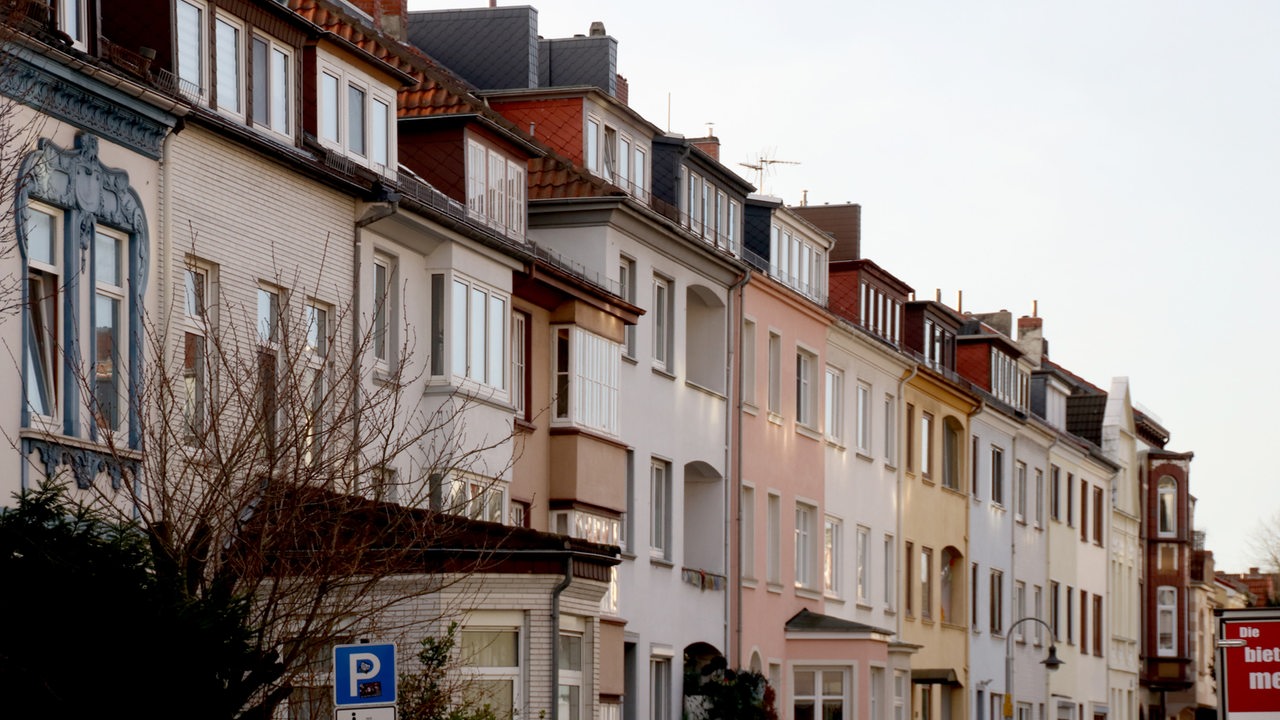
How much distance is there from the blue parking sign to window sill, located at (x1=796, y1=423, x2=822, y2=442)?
29.5 metres

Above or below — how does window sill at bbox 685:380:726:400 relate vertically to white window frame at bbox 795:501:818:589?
above

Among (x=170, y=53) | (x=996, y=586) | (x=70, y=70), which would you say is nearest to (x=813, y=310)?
(x=996, y=586)

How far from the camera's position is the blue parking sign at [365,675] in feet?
53.1

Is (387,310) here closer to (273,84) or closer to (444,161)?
(273,84)

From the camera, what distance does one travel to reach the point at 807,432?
151ft

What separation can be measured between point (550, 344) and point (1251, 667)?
11.5m

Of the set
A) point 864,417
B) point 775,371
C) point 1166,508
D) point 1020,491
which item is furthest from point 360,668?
point 1166,508

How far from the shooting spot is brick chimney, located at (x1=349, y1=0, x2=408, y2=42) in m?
41.5

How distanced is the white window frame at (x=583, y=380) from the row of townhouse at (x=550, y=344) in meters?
0.07

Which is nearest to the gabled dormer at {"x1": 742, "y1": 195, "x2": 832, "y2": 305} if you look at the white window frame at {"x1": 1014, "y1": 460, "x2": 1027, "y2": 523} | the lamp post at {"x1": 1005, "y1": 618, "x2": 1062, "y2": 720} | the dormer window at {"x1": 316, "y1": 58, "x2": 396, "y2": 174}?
the lamp post at {"x1": 1005, "y1": 618, "x2": 1062, "y2": 720}

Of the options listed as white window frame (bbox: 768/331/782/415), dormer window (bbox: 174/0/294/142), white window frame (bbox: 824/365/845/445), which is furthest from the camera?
white window frame (bbox: 824/365/845/445)

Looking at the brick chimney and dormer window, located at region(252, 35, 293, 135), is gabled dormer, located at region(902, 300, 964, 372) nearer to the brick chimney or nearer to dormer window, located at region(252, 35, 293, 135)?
Result: the brick chimney

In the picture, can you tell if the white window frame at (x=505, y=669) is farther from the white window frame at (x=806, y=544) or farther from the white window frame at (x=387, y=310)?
the white window frame at (x=806, y=544)

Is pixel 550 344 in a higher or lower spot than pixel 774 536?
higher
